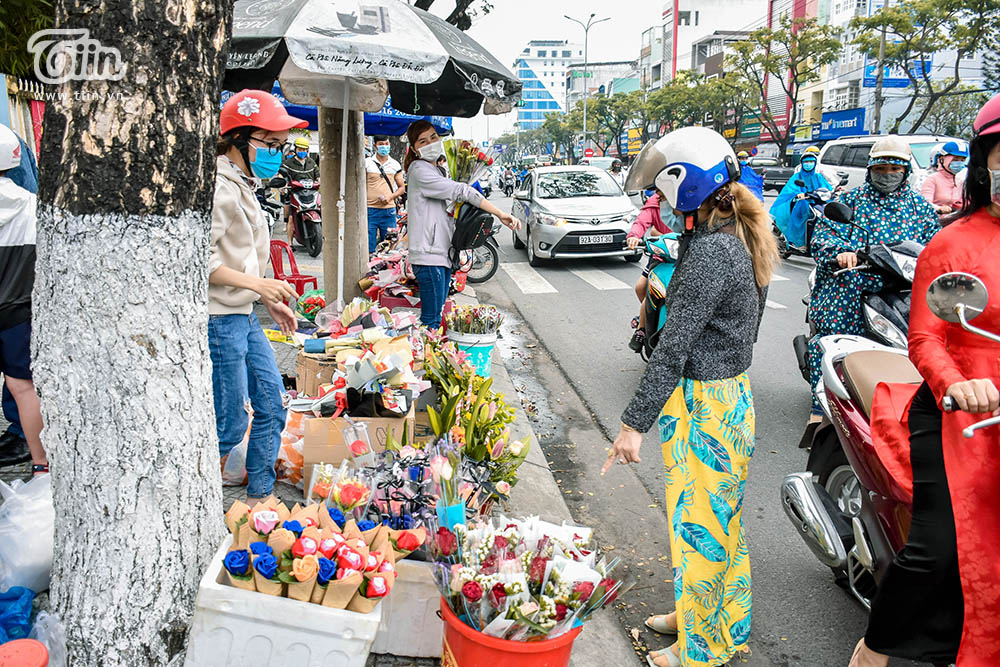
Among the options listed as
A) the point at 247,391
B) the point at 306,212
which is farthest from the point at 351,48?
the point at 306,212

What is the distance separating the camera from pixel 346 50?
15.1ft

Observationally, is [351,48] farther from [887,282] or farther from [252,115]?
[887,282]

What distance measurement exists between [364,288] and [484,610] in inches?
209

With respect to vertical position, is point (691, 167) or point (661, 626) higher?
point (691, 167)

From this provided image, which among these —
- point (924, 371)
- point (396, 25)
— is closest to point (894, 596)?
point (924, 371)

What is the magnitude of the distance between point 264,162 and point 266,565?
1840mm

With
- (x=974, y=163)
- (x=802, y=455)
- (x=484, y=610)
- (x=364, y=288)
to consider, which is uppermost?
(x=974, y=163)

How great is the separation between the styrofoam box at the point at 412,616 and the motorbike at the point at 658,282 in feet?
8.27

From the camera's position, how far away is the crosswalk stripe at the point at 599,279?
36.3 ft

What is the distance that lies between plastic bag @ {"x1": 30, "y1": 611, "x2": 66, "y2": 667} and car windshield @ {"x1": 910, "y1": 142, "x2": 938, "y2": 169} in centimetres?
1532

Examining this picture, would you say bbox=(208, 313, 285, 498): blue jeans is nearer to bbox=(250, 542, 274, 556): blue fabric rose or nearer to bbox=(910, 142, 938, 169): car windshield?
bbox=(250, 542, 274, 556): blue fabric rose

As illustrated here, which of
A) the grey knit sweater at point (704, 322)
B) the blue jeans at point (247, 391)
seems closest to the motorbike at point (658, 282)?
the grey knit sweater at point (704, 322)

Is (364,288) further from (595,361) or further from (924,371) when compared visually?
(924,371)

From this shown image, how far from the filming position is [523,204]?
14.0 m
